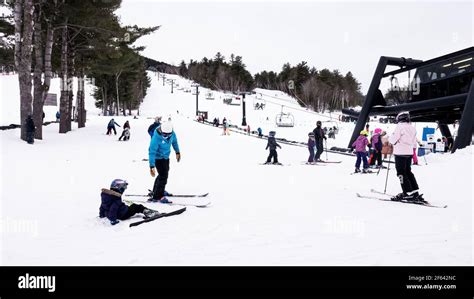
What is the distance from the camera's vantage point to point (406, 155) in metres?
6.87

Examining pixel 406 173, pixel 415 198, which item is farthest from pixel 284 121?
pixel 415 198

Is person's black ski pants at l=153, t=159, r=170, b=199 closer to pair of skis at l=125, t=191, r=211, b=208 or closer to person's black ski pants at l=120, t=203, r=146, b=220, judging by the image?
pair of skis at l=125, t=191, r=211, b=208

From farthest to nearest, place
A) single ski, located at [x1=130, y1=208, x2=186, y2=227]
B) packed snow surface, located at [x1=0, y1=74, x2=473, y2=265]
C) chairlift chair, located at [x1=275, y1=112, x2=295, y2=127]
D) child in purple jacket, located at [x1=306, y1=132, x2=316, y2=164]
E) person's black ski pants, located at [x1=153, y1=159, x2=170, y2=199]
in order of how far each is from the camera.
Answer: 1. chairlift chair, located at [x1=275, y1=112, x2=295, y2=127]
2. child in purple jacket, located at [x1=306, y1=132, x2=316, y2=164]
3. person's black ski pants, located at [x1=153, y1=159, x2=170, y2=199]
4. single ski, located at [x1=130, y1=208, x2=186, y2=227]
5. packed snow surface, located at [x1=0, y1=74, x2=473, y2=265]

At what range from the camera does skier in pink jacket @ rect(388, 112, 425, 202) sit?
686 centimetres

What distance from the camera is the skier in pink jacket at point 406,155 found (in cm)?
686

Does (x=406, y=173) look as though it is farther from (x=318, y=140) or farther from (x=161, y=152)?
(x=318, y=140)

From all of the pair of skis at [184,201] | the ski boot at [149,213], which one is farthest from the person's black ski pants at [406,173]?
the ski boot at [149,213]

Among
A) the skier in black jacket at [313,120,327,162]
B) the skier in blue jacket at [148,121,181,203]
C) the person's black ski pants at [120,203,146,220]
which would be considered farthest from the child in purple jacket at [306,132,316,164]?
the person's black ski pants at [120,203,146,220]

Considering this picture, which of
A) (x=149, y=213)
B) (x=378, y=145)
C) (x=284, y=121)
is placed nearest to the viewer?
(x=149, y=213)

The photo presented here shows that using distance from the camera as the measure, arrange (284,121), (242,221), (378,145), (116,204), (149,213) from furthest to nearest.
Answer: (284,121) < (378,145) < (149,213) < (242,221) < (116,204)

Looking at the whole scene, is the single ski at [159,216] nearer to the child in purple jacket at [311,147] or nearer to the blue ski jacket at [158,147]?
the blue ski jacket at [158,147]
